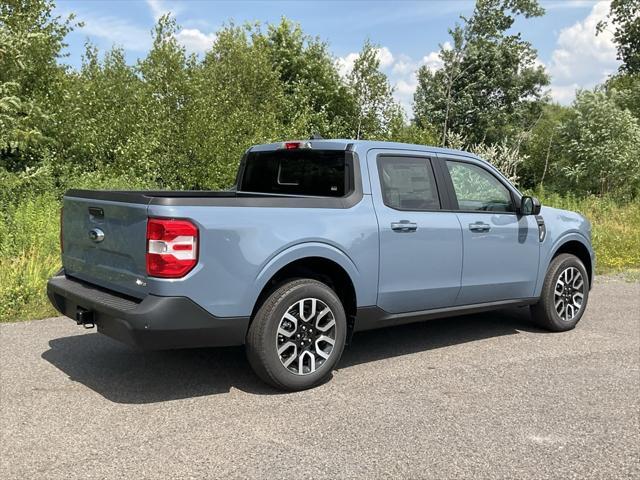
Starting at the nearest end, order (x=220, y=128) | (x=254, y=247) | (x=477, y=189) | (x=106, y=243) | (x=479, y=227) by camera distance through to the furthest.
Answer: (x=254, y=247)
(x=106, y=243)
(x=479, y=227)
(x=477, y=189)
(x=220, y=128)

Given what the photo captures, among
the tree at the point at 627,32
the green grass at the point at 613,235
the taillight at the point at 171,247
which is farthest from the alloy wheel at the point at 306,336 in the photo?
the tree at the point at 627,32

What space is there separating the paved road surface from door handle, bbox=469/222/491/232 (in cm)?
110

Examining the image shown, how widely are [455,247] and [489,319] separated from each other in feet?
6.55

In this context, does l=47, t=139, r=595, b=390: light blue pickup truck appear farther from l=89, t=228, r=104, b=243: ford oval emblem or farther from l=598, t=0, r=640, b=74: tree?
l=598, t=0, r=640, b=74: tree

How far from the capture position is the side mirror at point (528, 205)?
5.72 m

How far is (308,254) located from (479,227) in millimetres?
1871

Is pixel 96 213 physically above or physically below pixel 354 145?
below

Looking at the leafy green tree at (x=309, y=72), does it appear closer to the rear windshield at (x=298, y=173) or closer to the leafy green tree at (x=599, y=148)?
the leafy green tree at (x=599, y=148)

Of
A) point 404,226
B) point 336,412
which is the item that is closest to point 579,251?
point 404,226

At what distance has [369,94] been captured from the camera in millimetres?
31562

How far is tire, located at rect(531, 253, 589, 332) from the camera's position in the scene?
6117 mm

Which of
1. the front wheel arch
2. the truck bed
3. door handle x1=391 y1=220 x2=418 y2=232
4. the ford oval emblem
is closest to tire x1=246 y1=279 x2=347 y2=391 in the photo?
the truck bed

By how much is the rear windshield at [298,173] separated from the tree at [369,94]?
23616 millimetres

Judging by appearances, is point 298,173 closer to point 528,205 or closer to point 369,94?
point 528,205
